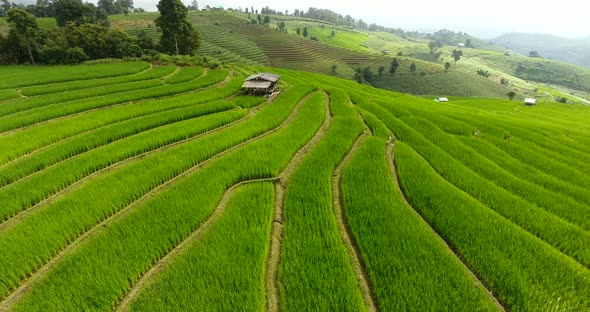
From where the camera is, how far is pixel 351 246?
10.3 metres

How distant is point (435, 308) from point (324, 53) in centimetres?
13287

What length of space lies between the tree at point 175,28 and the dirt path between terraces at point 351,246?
4713 cm

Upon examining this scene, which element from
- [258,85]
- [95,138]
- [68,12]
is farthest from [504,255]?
[68,12]

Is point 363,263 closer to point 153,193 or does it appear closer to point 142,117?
point 153,193

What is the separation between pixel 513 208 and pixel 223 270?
12.3 m

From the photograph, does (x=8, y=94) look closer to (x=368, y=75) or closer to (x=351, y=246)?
(x=351, y=246)

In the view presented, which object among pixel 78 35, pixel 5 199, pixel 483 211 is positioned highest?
pixel 78 35

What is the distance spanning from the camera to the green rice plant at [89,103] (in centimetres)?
2097

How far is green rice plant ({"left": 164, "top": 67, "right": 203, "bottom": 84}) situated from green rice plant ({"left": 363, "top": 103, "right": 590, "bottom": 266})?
92.2 feet

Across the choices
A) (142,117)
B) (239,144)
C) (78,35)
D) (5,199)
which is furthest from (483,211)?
(78,35)

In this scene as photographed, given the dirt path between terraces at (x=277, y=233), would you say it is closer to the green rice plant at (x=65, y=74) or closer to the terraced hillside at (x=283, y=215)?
the terraced hillside at (x=283, y=215)

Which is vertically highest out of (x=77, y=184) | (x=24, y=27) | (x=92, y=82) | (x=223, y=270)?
(x=24, y=27)

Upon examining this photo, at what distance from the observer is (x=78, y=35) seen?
4878 centimetres

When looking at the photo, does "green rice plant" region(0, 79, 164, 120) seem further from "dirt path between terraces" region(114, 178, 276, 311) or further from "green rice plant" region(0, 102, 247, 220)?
"dirt path between terraces" region(114, 178, 276, 311)
